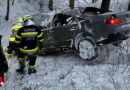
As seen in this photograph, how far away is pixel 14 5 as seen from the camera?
52.9ft

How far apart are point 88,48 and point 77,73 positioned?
0.92 m

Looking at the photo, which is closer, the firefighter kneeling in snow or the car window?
the firefighter kneeling in snow

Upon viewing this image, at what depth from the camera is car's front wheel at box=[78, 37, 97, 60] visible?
178 inches

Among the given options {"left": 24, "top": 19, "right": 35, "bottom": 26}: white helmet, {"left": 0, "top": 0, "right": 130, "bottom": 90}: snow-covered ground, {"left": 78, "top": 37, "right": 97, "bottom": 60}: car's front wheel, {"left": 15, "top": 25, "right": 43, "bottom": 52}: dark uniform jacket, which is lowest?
{"left": 0, "top": 0, "right": 130, "bottom": 90}: snow-covered ground

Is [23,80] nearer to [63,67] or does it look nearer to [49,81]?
[49,81]

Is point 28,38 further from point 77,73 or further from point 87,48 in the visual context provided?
point 87,48

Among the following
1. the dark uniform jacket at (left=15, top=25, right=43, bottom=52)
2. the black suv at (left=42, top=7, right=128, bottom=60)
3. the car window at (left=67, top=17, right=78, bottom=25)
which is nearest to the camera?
the dark uniform jacket at (left=15, top=25, right=43, bottom=52)

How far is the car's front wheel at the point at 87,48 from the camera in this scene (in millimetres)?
4517

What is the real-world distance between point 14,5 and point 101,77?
14831 millimetres

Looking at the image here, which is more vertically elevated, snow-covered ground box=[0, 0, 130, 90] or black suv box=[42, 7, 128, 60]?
black suv box=[42, 7, 128, 60]

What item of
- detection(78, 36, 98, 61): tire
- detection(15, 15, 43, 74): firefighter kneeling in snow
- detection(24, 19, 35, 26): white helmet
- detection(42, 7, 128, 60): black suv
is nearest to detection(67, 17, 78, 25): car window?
detection(42, 7, 128, 60): black suv

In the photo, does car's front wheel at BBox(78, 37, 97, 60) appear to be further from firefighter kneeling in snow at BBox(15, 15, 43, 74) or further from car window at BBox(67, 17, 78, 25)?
firefighter kneeling in snow at BBox(15, 15, 43, 74)

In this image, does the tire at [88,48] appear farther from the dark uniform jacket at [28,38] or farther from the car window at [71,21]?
the dark uniform jacket at [28,38]

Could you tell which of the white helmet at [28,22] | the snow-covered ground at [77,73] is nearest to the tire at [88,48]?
the snow-covered ground at [77,73]
